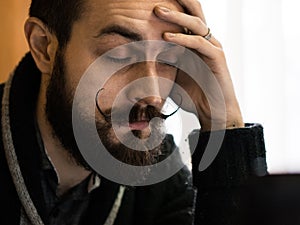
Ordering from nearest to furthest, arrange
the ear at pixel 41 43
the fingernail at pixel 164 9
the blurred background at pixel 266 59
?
the fingernail at pixel 164 9, the ear at pixel 41 43, the blurred background at pixel 266 59

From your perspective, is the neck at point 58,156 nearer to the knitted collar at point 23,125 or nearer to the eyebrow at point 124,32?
the knitted collar at point 23,125

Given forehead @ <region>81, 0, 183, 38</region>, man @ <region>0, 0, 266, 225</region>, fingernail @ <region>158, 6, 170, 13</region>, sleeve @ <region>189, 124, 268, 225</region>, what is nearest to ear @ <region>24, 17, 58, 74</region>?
man @ <region>0, 0, 266, 225</region>

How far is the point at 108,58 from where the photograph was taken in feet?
2.84

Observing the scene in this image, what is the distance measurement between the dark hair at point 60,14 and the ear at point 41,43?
14mm

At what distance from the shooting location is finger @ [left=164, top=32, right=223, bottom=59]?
852mm

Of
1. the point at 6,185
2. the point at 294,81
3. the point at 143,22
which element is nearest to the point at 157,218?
the point at 6,185

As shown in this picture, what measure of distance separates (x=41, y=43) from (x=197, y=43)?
1.02ft

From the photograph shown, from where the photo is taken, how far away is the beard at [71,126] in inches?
35.4

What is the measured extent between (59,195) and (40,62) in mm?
267

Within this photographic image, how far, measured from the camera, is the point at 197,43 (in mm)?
901

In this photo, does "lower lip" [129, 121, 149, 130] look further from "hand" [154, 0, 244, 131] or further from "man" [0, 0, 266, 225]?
"hand" [154, 0, 244, 131]

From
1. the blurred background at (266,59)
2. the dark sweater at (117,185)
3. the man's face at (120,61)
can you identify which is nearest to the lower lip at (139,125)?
the man's face at (120,61)

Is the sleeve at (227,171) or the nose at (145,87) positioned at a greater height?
the nose at (145,87)

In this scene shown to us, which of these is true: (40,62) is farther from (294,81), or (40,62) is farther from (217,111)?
(294,81)
